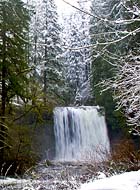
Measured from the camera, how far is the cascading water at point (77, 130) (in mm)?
30000

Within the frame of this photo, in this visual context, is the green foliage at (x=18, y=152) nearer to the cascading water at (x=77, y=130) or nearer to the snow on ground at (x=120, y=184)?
the snow on ground at (x=120, y=184)

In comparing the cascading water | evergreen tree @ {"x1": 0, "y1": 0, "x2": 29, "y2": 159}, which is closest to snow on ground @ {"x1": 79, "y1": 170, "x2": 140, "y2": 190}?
evergreen tree @ {"x1": 0, "y1": 0, "x2": 29, "y2": 159}

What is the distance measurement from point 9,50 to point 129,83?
13.8 meters

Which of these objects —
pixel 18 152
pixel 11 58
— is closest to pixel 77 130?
pixel 11 58

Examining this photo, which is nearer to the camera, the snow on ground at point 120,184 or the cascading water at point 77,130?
the snow on ground at point 120,184

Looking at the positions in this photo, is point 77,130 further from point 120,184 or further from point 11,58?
point 120,184

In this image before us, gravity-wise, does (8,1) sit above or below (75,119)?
above

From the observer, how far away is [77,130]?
30.7m

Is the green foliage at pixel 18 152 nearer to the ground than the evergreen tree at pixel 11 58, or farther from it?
nearer to the ground

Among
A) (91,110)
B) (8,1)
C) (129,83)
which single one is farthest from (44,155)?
(129,83)

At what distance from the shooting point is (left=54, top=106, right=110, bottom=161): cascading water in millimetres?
30000

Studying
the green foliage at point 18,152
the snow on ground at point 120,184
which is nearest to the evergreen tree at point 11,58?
the green foliage at point 18,152

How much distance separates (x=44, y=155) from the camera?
2798cm

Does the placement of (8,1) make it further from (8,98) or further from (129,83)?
(129,83)
